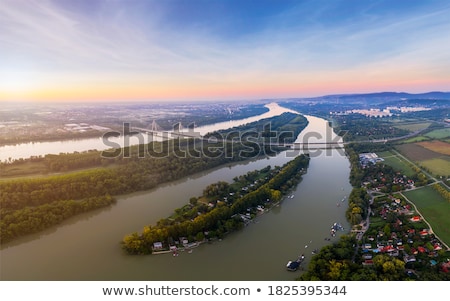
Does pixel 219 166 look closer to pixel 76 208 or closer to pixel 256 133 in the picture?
pixel 76 208

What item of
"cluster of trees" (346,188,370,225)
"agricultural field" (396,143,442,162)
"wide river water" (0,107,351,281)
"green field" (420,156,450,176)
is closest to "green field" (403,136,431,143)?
"agricultural field" (396,143,442,162)

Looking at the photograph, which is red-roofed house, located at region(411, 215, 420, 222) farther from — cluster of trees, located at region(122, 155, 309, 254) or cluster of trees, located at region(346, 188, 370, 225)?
cluster of trees, located at region(122, 155, 309, 254)

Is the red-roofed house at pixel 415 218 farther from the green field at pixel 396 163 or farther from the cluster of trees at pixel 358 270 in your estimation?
the green field at pixel 396 163

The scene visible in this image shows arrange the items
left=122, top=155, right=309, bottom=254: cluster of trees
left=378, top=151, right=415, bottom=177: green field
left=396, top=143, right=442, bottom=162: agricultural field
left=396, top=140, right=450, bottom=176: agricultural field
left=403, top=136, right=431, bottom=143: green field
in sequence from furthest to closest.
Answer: left=403, top=136, right=431, bottom=143: green field < left=396, top=143, right=442, bottom=162: agricultural field < left=396, top=140, right=450, bottom=176: agricultural field < left=378, top=151, right=415, bottom=177: green field < left=122, top=155, right=309, bottom=254: cluster of trees

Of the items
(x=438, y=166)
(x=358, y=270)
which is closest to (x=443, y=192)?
(x=438, y=166)

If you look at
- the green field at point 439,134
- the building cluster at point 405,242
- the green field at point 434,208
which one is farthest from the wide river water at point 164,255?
the green field at point 439,134

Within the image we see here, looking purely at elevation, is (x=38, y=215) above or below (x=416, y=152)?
below

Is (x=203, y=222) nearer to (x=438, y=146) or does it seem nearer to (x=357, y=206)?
(x=357, y=206)
